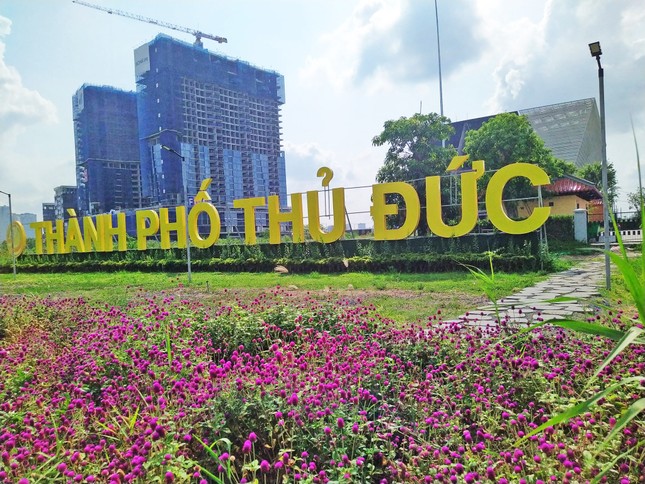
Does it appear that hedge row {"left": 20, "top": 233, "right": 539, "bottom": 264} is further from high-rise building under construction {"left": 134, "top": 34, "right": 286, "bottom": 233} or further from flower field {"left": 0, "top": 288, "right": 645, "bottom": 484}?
high-rise building under construction {"left": 134, "top": 34, "right": 286, "bottom": 233}

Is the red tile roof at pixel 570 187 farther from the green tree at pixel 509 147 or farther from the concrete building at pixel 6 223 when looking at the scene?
the concrete building at pixel 6 223

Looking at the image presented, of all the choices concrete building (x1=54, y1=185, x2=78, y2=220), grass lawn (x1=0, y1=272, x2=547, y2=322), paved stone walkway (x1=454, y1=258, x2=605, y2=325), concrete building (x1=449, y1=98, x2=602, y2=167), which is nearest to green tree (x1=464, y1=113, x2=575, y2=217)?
paved stone walkway (x1=454, y1=258, x2=605, y2=325)

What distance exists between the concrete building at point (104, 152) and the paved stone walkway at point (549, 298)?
65489 millimetres

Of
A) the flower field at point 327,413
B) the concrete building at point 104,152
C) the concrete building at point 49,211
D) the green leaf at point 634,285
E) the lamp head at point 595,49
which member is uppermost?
the concrete building at point 104,152

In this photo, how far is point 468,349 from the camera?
2.90 m

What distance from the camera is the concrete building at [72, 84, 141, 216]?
65.5 m

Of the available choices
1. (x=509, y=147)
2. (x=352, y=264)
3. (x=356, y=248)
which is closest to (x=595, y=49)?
(x=352, y=264)

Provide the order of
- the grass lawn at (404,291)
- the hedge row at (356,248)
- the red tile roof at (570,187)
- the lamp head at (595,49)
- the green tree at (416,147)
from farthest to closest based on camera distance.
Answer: the red tile roof at (570,187), the green tree at (416,147), the hedge row at (356,248), the lamp head at (595,49), the grass lawn at (404,291)

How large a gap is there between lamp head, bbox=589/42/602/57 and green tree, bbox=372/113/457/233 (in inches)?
518

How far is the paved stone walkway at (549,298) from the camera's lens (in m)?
4.65

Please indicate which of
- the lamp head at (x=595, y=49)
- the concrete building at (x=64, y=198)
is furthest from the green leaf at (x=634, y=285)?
the concrete building at (x=64, y=198)

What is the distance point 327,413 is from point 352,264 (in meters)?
10.7

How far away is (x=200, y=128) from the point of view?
6131 centimetres

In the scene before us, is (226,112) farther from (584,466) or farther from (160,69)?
(584,466)
